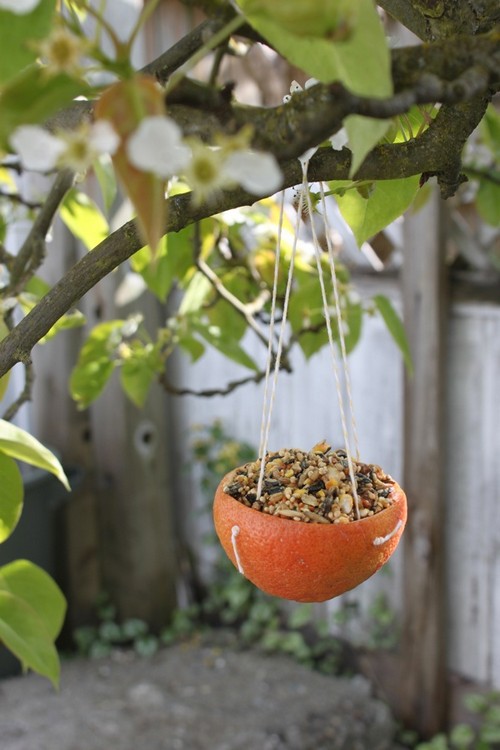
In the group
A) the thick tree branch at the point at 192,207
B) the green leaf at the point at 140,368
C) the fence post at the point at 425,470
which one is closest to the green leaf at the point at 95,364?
the green leaf at the point at 140,368

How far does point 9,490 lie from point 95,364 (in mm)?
584

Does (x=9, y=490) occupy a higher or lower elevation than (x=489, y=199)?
lower

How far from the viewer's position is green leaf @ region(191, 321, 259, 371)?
116 centimetres

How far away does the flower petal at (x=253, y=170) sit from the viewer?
0.37 metres

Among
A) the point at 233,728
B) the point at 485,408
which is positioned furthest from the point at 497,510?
the point at 233,728

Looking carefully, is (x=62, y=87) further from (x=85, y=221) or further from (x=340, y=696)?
(x=340, y=696)

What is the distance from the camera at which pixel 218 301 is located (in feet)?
4.21

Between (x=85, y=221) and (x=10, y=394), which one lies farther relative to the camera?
(x=10, y=394)

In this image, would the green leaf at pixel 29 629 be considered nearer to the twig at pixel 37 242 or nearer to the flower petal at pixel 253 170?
the twig at pixel 37 242

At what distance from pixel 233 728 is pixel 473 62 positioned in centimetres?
185

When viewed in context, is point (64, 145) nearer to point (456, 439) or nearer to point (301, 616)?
point (456, 439)

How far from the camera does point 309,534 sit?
732 millimetres

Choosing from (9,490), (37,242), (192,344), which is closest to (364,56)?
(9,490)

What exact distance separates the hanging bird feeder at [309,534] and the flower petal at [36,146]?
444mm
